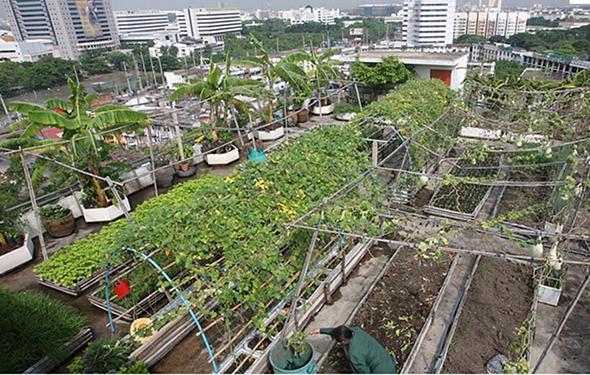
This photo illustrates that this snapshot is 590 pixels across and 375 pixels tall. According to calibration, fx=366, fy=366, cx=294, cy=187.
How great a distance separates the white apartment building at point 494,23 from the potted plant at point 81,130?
15461 centimetres

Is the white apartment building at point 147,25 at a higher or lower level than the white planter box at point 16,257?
higher

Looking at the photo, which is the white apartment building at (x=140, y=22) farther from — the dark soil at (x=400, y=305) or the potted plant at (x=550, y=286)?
the potted plant at (x=550, y=286)

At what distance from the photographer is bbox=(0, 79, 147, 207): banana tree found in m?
7.97

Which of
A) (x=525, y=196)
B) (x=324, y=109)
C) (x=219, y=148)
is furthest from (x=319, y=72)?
(x=525, y=196)

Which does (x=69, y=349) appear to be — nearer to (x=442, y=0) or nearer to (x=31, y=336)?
(x=31, y=336)

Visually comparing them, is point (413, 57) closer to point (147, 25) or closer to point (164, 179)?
point (164, 179)

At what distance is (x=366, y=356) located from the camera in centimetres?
477

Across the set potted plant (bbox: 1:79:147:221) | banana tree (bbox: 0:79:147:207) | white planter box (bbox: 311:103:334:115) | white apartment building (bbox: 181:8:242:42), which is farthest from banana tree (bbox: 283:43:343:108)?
white apartment building (bbox: 181:8:242:42)

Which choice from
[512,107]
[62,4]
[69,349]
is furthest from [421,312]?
[62,4]

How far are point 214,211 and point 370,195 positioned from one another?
127 inches

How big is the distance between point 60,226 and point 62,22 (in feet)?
415

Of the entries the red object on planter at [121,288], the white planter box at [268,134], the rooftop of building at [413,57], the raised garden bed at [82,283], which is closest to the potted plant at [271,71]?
the white planter box at [268,134]

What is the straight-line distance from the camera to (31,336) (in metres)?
5.27

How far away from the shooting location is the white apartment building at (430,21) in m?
107
